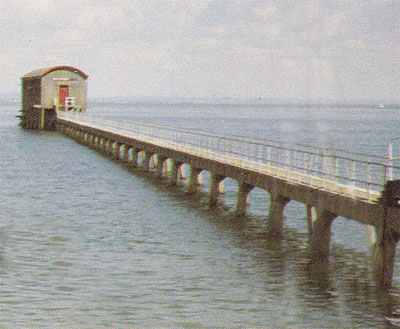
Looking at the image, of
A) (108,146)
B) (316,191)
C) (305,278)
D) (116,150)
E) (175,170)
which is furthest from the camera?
(108,146)

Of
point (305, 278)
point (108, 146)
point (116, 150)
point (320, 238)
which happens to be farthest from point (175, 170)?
point (108, 146)

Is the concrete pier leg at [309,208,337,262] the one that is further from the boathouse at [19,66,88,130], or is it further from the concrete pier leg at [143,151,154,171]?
the boathouse at [19,66,88,130]

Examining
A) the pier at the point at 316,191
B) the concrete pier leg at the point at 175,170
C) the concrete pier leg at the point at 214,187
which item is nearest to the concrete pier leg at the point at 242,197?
the pier at the point at 316,191

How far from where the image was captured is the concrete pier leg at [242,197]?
99.2ft

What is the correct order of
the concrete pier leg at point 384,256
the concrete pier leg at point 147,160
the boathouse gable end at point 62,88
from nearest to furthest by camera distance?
the concrete pier leg at point 384,256 < the concrete pier leg at point 147,160 < the boathouse gable end at point 62,88

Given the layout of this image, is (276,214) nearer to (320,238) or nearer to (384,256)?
(320,238)

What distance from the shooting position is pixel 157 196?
128 feet

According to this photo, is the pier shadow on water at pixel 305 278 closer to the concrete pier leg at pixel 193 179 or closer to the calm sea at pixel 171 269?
the calm sea at pixel 171 269

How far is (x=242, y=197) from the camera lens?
30.9 meters

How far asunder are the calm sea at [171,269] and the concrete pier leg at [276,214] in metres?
0.69

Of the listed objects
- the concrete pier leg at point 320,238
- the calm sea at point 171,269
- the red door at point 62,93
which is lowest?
the calm sea at point 171,269

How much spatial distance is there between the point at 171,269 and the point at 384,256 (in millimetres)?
6369

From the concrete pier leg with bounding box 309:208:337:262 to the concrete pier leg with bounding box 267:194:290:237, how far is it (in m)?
3.07

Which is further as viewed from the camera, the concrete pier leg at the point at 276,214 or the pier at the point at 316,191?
the concrete pier leg at the point at 276,214
